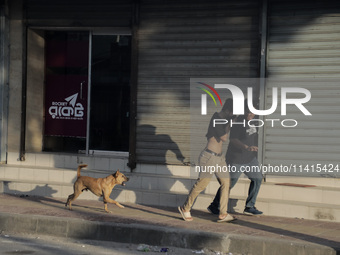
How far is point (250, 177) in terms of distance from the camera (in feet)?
34.9

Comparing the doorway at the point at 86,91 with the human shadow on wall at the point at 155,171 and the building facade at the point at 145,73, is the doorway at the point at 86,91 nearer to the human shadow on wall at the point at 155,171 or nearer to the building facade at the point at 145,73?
the building facade at the point at 145,73

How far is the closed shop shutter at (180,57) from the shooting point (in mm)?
11961

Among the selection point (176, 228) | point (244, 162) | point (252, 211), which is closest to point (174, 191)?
point (252, 211)

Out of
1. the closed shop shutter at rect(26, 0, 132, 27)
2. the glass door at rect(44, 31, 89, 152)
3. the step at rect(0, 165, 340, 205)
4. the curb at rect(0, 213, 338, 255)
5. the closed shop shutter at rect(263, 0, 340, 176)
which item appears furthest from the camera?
the glass door at rect(44, 31, 89, 152)

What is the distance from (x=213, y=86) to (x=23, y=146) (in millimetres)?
3982

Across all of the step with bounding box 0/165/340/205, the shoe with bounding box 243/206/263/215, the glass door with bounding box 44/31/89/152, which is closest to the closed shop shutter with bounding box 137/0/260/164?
the step with bounding box 0/165/340/205

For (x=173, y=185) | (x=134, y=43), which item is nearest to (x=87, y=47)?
(x=134, y=43)

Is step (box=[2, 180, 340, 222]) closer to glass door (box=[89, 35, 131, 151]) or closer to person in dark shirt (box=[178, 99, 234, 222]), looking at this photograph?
person in dark shirt (box=[178, 99, 234, 222])

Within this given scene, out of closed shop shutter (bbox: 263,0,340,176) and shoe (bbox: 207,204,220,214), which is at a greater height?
closed shop shutter (bbox: 263,0,340,176)

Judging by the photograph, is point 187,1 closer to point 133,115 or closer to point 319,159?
point 133,115

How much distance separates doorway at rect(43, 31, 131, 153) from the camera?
43.8ft

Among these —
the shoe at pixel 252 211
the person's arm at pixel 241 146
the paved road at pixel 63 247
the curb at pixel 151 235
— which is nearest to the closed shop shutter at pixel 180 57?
the person's arm at pixel 241 146

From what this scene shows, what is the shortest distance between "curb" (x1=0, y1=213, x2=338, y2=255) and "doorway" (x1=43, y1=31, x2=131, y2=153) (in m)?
3.71

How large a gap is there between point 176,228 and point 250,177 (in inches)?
71.8
